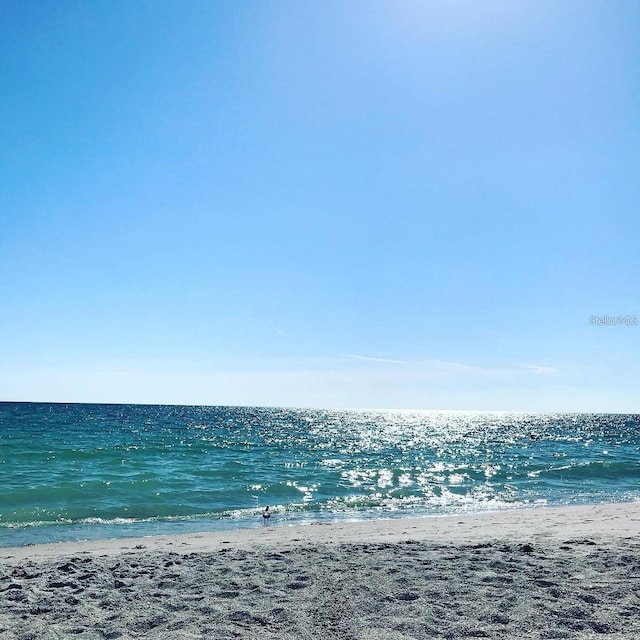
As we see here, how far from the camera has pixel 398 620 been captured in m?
6.14

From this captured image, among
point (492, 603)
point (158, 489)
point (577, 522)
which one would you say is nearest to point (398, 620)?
point (492, 603)

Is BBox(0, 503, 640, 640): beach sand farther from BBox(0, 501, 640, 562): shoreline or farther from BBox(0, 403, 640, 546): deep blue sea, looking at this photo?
BBox(0, 403, 640, 546): deep blue sea

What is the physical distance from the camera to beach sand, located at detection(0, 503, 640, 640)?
598 centimetres

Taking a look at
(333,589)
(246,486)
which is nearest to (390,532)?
(333,589)

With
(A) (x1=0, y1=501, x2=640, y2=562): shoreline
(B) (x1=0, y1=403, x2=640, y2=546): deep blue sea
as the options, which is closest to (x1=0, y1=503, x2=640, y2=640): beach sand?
(A) (x1=0, y1=501, x2=640, y2=562): shoreline

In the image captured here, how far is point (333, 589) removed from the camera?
23.9ft

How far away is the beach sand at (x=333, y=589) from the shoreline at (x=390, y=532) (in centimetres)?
19

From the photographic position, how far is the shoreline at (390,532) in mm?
10938

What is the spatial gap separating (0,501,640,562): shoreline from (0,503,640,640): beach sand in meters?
0.19

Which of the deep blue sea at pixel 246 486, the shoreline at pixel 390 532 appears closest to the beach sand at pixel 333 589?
the shoreline at pixel 390 532

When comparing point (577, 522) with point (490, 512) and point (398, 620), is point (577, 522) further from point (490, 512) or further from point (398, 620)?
point (398, 620)

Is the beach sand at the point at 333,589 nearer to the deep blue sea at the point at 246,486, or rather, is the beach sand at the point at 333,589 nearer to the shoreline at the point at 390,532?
the shoreline at the point at 390,532

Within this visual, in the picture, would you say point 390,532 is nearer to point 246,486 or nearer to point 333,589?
point 333,589

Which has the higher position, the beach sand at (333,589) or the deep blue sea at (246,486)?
the beach sand at (333,589)
